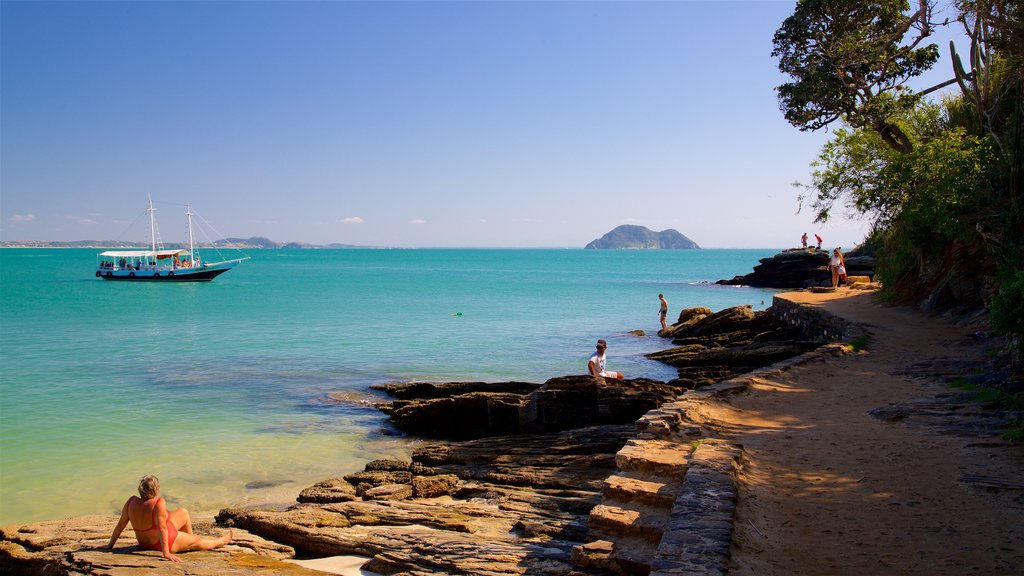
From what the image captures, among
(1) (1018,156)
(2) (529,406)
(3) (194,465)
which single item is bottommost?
(3) (194,465)

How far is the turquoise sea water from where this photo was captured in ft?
36.0

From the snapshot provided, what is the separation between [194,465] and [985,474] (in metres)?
10.8

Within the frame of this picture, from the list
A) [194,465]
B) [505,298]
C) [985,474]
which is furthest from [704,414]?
[505,298]

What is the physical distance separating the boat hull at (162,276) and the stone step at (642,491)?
66042 mm

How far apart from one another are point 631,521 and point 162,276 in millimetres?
67864

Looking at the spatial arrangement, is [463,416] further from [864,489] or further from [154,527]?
[864,489]

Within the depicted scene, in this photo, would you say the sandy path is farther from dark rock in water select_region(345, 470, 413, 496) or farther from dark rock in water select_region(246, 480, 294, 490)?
dark rock in water select_region(246, 480, 294, 490)

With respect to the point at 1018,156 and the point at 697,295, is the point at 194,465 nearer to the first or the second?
the point at 1018,156

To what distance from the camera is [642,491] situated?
6.39 m

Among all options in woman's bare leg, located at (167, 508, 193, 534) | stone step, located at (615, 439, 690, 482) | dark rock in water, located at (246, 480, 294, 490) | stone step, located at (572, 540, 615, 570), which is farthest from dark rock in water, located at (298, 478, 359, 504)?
stone step, located at (572, 540, 615, 570)

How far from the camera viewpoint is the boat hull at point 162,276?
213ft

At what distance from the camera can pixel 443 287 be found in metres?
62.2

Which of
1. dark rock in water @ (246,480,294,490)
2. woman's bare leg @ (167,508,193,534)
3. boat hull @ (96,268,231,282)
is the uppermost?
boat hull @ (96,268,231,282)

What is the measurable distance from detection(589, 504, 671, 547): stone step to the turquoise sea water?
5.65 m
